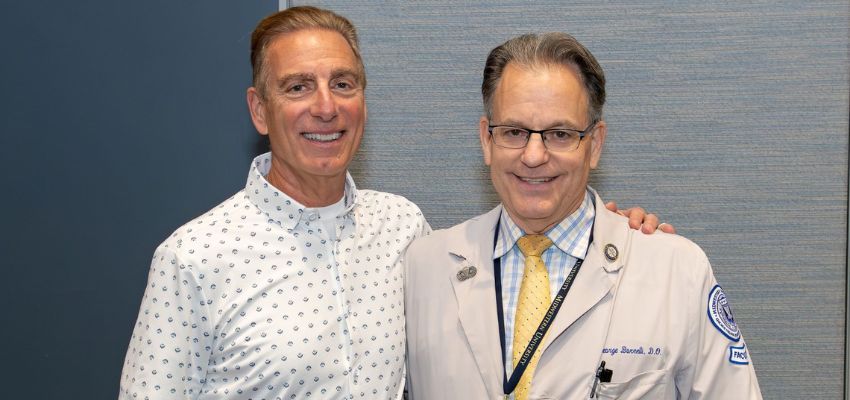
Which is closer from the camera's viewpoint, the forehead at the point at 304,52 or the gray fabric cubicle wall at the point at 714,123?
the forehead at the point at 304,52

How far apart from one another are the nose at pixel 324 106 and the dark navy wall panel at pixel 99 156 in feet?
2.90

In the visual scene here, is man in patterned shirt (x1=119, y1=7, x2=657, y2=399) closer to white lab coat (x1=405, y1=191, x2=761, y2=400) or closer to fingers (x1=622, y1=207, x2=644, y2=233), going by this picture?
fingers (x1=622, y1=207, x2=644, y2=233)

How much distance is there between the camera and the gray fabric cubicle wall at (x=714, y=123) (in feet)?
8.72

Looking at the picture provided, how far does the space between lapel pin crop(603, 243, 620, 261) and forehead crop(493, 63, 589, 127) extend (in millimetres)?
301

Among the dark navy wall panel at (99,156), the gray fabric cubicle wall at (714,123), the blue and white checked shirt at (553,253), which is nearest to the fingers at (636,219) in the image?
the blue and white checked shirt at (553,253)

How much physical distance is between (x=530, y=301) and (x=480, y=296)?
12cm

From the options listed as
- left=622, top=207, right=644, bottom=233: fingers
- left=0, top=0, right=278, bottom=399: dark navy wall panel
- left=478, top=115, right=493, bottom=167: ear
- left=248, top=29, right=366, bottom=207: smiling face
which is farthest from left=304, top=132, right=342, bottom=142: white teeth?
left=0, top=0, right=278, bottom=399: dark navy wall panel

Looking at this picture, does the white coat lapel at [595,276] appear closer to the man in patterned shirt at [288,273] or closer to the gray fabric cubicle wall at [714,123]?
the man in patterned shirt at [288,273]

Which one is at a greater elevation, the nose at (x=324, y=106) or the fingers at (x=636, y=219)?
the nose at (x=324, y=106)

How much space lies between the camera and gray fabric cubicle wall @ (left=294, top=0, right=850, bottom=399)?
2658mm

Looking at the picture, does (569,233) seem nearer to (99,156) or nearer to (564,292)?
(564,292)

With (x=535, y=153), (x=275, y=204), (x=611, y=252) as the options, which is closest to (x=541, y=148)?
(x=535, y=153)

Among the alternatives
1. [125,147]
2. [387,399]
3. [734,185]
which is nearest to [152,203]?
[125,147]

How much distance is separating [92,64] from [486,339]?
173 cm
